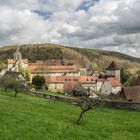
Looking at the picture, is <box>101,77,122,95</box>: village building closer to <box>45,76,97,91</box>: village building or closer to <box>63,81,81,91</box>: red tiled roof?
<box>45,76,97,91</box>: village building

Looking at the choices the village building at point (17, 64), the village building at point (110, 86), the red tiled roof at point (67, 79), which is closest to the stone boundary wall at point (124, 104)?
the village building at point (110, 86)

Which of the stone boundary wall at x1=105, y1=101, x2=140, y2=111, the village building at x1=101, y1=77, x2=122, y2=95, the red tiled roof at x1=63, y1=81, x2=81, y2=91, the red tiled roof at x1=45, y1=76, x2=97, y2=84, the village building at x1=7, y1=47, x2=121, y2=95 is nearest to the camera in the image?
the stone boundary wall at x1=105, y1=101, x2=140, y2=111

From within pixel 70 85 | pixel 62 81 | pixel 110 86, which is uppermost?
pixel 62 81

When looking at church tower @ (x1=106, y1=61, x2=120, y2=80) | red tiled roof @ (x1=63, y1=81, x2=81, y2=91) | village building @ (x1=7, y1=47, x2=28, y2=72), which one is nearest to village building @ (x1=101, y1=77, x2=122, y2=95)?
red tiled roof @ (x1=63, y1=81, x2=81, y2=91)

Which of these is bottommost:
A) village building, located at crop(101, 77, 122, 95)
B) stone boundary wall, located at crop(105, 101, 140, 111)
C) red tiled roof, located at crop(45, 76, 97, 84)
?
stone boundary wall, located at crop(105, 101, 140, 111)

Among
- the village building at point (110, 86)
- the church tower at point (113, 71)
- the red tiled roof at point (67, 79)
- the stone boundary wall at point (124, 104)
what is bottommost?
the stone boundary wall at point (124, 104)

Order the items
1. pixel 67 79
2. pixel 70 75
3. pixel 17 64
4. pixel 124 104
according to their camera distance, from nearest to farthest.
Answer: pixel 124 104 → pixel 67 79 → pixel 17 64 → pixel 70 75

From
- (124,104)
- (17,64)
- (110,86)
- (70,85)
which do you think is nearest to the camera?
(124,104)

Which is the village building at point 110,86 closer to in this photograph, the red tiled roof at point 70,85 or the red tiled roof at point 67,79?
the red tiled roof at point 67,79

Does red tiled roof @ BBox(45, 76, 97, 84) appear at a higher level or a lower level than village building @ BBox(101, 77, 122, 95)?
higher

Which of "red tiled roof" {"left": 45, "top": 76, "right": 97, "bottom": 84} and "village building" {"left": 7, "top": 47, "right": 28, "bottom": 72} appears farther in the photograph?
"village building" {"left": 7, "top": 47, "right": 28, "bottom": 72}

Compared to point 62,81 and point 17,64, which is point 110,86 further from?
point 17,64

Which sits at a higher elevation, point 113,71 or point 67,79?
point 113,71

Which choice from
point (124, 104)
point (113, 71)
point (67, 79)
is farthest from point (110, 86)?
point (124, 104)
